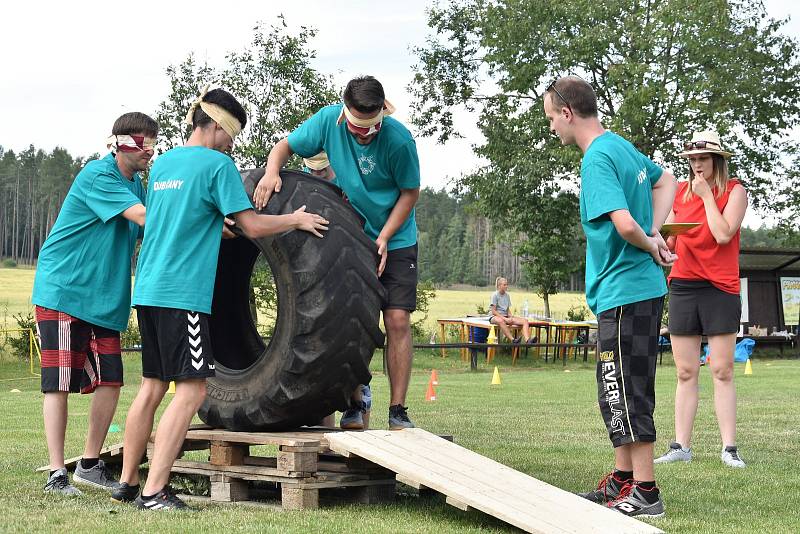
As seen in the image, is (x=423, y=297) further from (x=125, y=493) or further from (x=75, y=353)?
(x=125, y=493)

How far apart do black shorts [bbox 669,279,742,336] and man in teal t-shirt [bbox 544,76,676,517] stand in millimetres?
1894

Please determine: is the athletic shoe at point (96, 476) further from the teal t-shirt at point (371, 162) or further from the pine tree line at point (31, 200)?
the pine tree line at point (31, 200)

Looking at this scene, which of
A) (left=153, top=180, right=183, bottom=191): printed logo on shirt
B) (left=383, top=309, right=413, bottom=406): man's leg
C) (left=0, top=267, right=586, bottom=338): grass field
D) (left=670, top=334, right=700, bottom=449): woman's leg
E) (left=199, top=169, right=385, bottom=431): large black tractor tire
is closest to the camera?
(left=153, top=180, right=183, bottom=191): printed logo on shirt

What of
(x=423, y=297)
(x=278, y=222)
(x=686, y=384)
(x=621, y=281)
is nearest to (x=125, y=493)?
(x=278, y=222)

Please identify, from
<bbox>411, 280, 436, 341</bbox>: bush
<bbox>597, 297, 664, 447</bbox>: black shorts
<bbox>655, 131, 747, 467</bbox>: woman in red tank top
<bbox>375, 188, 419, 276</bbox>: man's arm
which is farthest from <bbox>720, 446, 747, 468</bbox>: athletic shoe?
<bbox>411, 280, 436, 341</bbox>: bush

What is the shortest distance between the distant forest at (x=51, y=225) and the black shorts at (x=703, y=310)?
256 ft

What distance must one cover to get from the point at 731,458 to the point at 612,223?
2594mm

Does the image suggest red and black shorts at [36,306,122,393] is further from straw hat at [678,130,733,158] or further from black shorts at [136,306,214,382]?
straw hat at [678,130,733,158]

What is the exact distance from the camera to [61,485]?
585 centimetres

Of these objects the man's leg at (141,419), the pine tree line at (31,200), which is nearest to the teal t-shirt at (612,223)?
the man's leg at (141,419)

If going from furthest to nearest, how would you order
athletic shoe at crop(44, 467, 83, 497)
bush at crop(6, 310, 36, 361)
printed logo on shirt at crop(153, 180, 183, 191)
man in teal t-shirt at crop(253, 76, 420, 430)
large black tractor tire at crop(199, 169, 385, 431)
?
bush at crop(6, 310, 36, 361), man in teal t-shirt at crop(253, 76, 420, 430), athletic shoe at crop(44, 467, 83, 497), large black tractor tire at crop(199, 169, 385, 431), printed logo on shirt at crop(153, 180, 183, 191)

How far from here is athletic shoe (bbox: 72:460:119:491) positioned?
602 cm

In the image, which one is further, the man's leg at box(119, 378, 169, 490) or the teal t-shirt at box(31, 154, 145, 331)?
the teal t-shirt at box(31, 154, 145, 331)

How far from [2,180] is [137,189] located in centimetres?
9987
